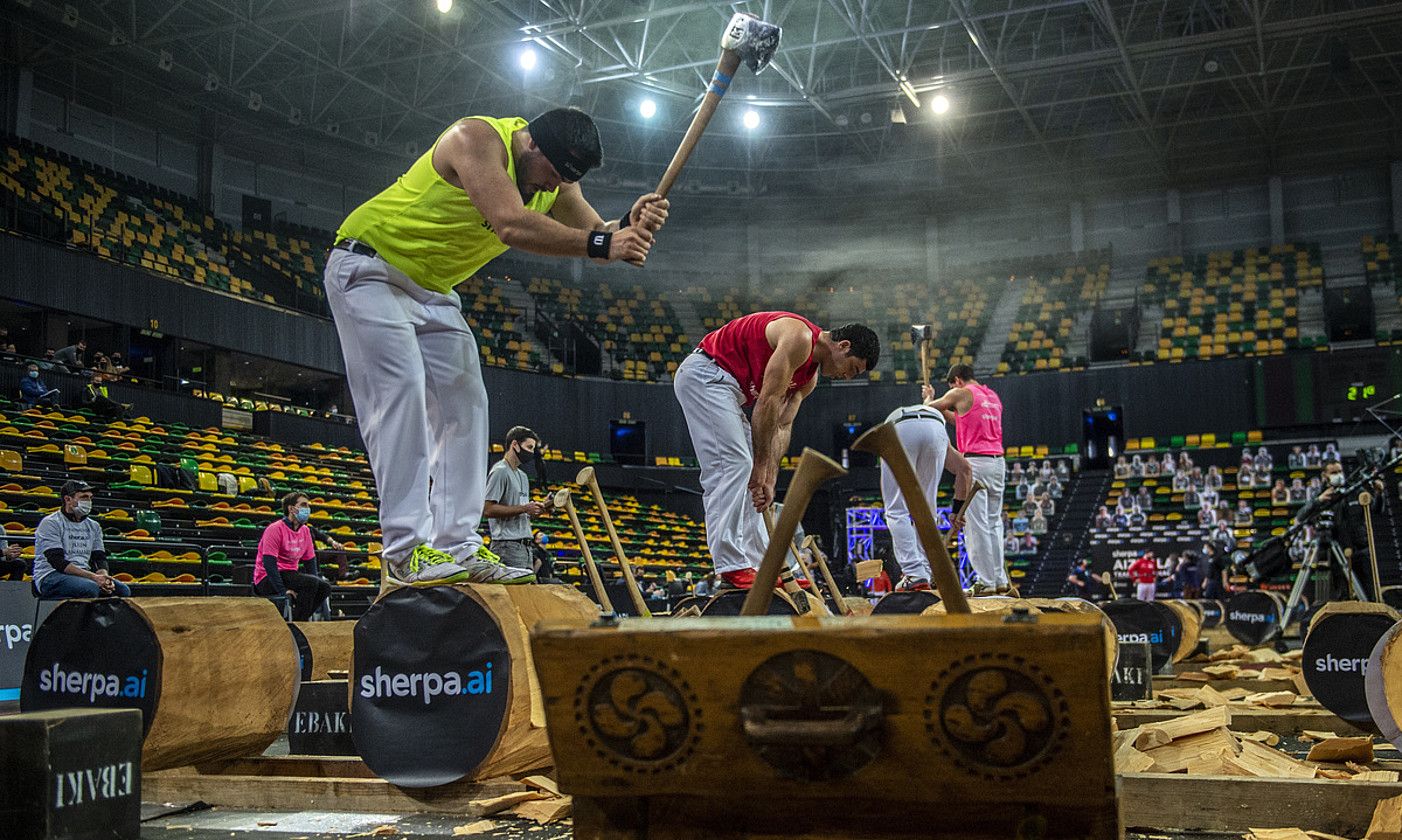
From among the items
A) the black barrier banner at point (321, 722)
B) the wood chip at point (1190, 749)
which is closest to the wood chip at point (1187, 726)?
the wood chip at point (1190, 749)

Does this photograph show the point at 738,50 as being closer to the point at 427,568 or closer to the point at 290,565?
the point at 427,568

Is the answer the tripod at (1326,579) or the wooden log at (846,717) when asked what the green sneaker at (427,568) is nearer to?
the wooden log at (846,717)

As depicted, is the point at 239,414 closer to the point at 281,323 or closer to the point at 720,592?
the point at 281,323

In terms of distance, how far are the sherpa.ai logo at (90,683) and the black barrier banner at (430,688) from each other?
0.73 meters

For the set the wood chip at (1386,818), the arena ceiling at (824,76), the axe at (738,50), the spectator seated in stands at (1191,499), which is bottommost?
the wood chip at (1386,818)

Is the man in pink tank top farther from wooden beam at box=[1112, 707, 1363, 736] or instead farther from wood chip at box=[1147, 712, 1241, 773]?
wood chip at box=[1147, 712, 1241, 773]

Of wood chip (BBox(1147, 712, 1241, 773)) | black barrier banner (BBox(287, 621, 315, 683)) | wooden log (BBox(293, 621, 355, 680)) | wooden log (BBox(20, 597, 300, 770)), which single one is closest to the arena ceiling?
wooden log (BBox(293, 621, 355, 680))

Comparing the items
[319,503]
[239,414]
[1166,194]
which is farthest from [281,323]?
[1166,194]

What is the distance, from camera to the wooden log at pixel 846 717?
1793 mm

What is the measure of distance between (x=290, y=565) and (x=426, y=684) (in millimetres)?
8161

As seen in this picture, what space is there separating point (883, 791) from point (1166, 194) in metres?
32.1

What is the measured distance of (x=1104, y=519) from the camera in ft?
77.6

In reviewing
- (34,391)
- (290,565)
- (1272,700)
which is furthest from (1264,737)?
(34,391)

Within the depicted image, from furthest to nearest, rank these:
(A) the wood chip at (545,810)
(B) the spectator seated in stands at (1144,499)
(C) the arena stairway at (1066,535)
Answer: (B) the spectator seated in stands at (1144,499)
(C) the arena stairway at (1066,535)
(A) the wood chip at (545,810)
